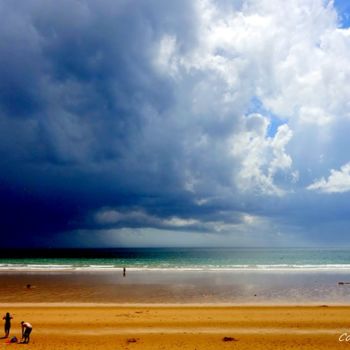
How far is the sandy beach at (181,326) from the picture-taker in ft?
51.2

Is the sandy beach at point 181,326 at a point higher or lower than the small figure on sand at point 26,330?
lower

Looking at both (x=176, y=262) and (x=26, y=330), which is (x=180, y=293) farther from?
(x=176, y=262)

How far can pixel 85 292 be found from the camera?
31.9m

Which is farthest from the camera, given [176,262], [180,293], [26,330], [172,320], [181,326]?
[176,262]

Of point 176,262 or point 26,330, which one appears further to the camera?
point 176,262

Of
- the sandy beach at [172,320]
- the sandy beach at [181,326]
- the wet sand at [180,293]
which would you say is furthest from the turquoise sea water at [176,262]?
the sandy beach at [181,326]

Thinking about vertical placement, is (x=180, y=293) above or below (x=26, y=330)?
below

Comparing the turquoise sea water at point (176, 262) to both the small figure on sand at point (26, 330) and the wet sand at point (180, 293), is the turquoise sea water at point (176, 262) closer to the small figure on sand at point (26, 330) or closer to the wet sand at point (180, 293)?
the wet sand at point (180, 293)

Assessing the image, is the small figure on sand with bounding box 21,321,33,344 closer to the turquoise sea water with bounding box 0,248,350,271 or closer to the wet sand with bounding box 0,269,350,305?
the wet sand with bounding box 0,269,350,305

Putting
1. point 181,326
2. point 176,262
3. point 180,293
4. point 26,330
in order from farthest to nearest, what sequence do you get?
point 176,262 < point 180,293 < point 181,326 < point 26,330

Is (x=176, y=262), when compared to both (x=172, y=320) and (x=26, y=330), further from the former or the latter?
(x=26, y=330)

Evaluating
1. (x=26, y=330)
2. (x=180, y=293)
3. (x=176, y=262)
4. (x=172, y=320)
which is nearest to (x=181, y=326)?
(x=172, y=320)

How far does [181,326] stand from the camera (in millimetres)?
18719

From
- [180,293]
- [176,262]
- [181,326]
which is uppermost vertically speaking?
[181,326]
